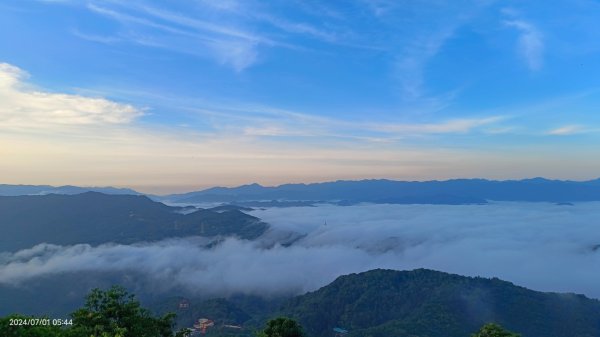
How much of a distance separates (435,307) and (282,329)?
442ft

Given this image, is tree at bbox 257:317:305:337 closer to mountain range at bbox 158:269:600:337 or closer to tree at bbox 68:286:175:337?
tree at bbox 68:286:175:337

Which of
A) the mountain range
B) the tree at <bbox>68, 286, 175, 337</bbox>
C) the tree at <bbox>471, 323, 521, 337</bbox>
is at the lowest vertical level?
the mountain range

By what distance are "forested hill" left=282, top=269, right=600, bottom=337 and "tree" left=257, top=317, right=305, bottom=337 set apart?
97667 mm

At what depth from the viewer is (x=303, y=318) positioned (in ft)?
501

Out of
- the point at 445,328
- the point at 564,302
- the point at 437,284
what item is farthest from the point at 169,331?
the point at 564,302

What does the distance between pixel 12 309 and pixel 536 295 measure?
23697 centimetres

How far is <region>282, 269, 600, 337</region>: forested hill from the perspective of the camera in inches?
5394

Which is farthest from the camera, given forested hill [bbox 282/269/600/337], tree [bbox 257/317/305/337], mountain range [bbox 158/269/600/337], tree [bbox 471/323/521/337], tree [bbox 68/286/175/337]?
forested hill [bbox 282/269/600/337]

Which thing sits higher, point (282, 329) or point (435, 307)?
point (282, 329)

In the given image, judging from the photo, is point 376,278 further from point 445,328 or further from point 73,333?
point 73,333

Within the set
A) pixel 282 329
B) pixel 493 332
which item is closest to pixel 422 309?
pixel 493 332

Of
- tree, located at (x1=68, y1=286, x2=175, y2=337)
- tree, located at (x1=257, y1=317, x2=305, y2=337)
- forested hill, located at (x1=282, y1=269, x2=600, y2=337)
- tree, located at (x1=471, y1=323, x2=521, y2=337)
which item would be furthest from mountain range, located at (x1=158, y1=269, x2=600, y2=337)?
tree, located at (x1=68, y1=286, x2=175, y2=337)

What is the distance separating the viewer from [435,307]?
147 meters

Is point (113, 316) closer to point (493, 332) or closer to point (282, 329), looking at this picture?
point (282, 329)
